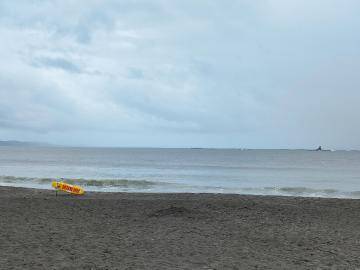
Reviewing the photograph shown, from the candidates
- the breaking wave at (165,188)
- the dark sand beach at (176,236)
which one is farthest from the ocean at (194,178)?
the dark sand beach at (176,236)

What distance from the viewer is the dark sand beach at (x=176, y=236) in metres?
8.04

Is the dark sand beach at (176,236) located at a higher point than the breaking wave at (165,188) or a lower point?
higher

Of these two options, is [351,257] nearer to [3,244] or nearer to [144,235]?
[144,235]

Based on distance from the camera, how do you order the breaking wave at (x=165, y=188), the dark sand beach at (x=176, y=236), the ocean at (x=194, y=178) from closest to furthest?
the dark sand beach at (x=176, y=236) < the breaking wave at (x=165, y=188) < the ocean at (x=194, y=178)

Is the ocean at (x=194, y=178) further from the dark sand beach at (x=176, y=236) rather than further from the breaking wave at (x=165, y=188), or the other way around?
the dark sand beach at (x=176, y=236)

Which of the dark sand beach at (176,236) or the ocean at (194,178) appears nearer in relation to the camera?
the dark sand beach at (176,236)

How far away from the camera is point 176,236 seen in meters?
10.6

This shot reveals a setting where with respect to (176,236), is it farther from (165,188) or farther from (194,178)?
(194,178)

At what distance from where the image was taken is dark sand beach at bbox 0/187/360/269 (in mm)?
8039

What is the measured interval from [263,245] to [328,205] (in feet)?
31.3

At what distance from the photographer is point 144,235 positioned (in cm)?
1073

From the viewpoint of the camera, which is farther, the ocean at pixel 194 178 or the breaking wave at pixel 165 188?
the ocean at pixel 194 178

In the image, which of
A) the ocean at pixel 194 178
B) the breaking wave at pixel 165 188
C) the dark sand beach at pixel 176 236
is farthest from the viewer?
the ocean at pixel 194 178

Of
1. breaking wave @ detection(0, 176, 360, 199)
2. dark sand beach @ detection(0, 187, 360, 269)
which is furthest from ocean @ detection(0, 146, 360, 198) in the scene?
dark sand beach @ detection(0, 187, 360, 269)
